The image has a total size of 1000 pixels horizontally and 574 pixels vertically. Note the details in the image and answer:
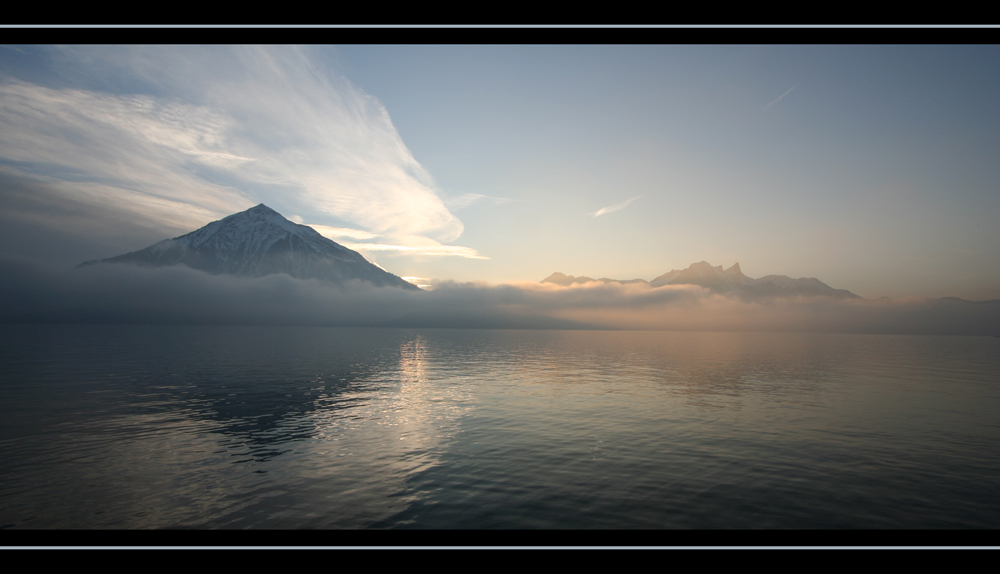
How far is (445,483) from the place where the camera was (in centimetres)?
1942

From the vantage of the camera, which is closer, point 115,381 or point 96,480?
point 96,480

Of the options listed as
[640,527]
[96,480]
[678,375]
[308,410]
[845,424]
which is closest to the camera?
[640,527]

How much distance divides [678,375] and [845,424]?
35.6 m
